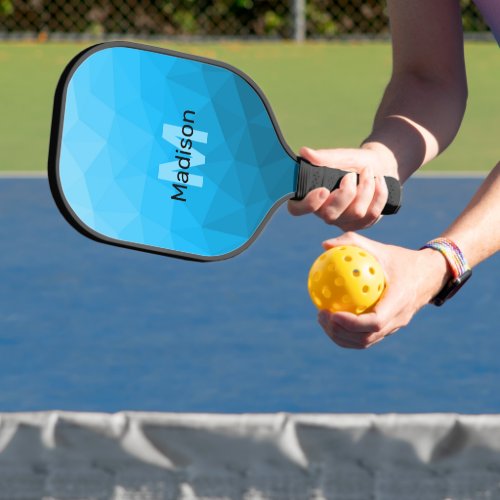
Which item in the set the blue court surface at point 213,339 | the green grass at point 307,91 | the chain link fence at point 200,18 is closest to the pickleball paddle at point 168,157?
the blue court surface at point 213,339

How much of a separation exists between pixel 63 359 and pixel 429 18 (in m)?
2.19

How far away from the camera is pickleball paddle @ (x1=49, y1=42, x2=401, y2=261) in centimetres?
228

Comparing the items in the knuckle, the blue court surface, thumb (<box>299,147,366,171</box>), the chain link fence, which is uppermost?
thumb (<box>299,147,366,171</box>)

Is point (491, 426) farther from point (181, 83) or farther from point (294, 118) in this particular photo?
point (294, 118)

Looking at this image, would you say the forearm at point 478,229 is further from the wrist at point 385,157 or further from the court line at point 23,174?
the court line at point 23,174

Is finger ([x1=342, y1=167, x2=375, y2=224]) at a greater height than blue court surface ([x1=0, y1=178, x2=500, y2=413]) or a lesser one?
greater

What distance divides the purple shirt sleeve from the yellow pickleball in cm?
58

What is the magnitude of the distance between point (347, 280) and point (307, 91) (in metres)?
8.02

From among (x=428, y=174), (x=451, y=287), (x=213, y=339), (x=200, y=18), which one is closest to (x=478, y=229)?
(x=451, y=287)

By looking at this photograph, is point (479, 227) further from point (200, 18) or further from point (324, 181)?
point (200, 18)

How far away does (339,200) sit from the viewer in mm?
2357

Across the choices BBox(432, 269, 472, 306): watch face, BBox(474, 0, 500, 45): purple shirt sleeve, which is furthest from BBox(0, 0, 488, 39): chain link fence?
BBox(432, 269, 472, 306): watch face

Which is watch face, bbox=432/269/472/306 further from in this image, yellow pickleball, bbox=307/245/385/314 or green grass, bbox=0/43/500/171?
green grass, bbox=0/43/500/171

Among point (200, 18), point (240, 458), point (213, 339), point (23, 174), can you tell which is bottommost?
point (200, 18)
